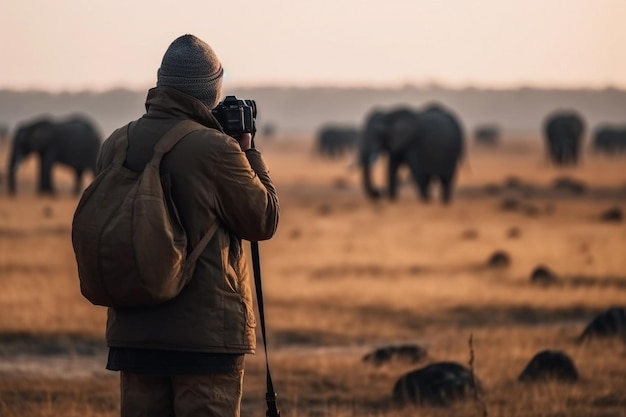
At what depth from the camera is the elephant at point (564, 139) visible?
61344 mm

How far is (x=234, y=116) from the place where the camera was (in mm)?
5316

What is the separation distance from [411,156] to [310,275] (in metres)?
16.8

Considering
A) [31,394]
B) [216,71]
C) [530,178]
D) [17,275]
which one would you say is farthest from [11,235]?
[530,178]

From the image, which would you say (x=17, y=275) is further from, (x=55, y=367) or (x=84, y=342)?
(x=55, y=367)

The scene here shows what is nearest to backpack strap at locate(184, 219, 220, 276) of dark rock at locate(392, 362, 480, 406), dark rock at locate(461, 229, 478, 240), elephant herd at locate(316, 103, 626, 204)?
dark rock at locate(392, 362, 480, 406)

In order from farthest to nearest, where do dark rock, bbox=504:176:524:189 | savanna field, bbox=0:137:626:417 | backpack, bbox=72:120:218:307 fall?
dark rock, bbox=504:176:524:189
savanna field, bbox=0:137:626:417
backpack, bbox=72:120:218:307

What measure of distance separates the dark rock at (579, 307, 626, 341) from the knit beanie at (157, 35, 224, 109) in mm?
7575

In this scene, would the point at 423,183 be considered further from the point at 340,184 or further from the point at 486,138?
the point at 486,138

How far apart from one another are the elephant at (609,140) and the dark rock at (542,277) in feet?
209

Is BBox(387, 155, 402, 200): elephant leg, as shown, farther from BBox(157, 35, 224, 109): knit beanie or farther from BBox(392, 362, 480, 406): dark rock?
BBox(157, 35, 224, 109): knit beanie

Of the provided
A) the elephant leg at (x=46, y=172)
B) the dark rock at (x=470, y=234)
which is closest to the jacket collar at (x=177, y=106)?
the dark rock at (x=470, y=234)

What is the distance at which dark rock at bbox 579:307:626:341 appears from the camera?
39.7 ft

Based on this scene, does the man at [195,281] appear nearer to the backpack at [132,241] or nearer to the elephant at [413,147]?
the backpack at [132,241]

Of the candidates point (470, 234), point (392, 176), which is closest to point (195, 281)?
point (470, 234)
